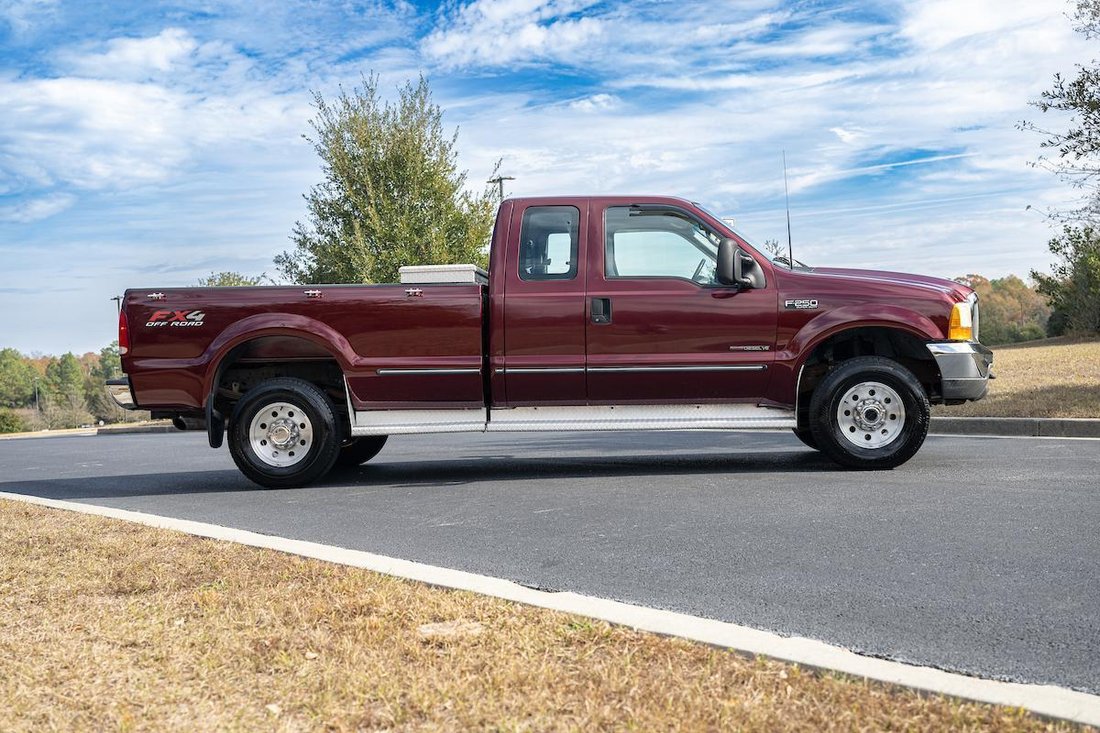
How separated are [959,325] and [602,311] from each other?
280 centimetres

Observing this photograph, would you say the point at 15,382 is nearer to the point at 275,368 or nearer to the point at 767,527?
the point at 275,368

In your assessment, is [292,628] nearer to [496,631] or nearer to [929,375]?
[496,631]

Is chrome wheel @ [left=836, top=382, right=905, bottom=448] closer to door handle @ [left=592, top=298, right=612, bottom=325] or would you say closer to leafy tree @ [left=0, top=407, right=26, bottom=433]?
door handle @ [left=592, top=298, right=612, bottom=325]

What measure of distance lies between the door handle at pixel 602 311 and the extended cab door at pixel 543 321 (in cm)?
10

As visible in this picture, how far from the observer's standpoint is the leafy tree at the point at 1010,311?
62.5 metres

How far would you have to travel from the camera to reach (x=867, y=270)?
339 inches

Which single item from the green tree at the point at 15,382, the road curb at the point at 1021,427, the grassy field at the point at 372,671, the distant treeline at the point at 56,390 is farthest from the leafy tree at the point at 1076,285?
the green tree at the point at 15,382

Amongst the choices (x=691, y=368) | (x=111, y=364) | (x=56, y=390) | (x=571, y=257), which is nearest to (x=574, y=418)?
(x=691, y=368)

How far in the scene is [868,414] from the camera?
813 centimetres

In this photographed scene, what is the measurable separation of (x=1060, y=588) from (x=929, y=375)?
4.26 meters

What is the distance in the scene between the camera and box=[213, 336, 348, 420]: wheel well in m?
8.52

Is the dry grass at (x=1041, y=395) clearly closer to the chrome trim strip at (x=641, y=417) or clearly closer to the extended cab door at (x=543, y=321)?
the chrome trim strip at (x=641, y=417)

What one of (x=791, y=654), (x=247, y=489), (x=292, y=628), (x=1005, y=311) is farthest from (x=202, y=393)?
(x=1005, y=311)

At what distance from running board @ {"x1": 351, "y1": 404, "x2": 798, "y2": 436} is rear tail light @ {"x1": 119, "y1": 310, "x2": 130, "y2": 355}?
191 cm
